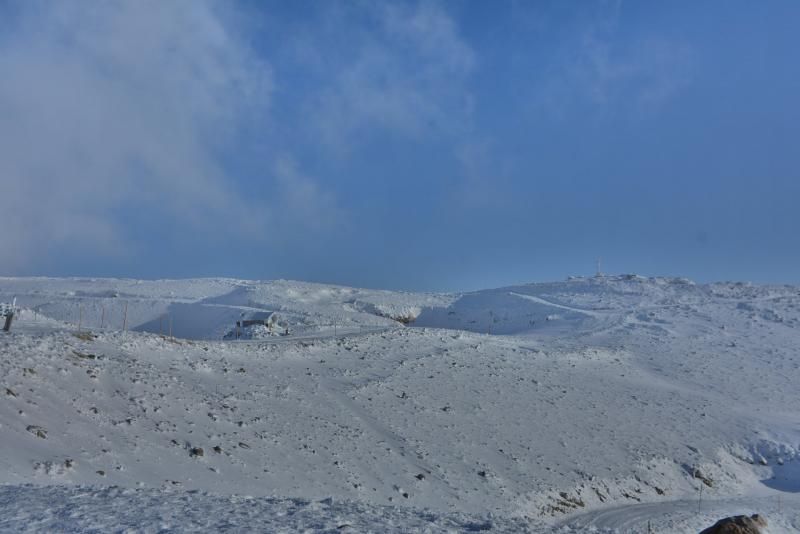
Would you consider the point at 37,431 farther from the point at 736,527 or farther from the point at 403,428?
the point at 736,527

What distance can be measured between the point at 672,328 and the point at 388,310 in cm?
2087

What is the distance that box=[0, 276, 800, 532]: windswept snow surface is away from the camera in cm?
1169

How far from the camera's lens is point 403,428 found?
1920cm

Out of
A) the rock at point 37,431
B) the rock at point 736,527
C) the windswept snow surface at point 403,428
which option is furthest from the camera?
the rock at point 37,431

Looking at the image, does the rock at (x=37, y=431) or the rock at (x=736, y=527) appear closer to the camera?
the rock at (x=736, y=527)

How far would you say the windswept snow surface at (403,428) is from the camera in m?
11.7

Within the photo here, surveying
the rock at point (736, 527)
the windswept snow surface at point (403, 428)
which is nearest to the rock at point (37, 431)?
the windswept snow surface at point (403, 428)

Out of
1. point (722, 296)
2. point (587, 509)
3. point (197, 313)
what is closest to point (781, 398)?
point (587, 509)

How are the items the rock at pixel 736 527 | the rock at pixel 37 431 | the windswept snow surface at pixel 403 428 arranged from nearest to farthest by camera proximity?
the rock at pixel 736 527
the windswept snow surface at pixel 403 428
the rock at pixel 37 431

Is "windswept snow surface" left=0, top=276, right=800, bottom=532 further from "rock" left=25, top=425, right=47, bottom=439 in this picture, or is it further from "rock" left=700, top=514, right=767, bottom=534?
"rock" left=700, top=514, right=767, bottom=534

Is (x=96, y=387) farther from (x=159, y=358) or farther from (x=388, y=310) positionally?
(x=388, y=310)

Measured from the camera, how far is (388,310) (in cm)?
4819

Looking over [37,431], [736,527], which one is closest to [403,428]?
[37,431]

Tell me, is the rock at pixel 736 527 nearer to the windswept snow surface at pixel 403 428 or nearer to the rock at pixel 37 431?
the windswept snow surface at pixel 403 428
